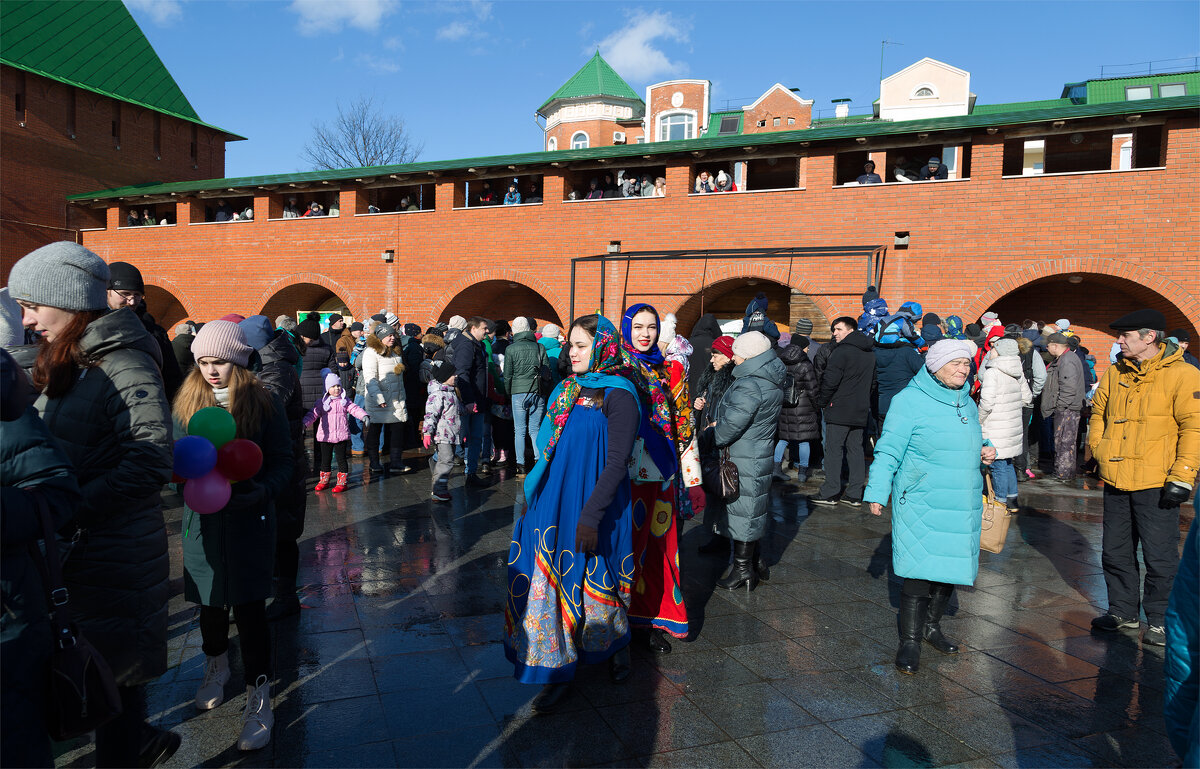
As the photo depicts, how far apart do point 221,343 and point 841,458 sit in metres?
6.85

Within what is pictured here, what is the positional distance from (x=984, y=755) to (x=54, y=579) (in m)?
3.58

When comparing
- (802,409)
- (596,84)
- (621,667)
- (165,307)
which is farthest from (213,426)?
(596,84)

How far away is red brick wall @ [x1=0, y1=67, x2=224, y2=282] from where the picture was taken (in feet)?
71.7

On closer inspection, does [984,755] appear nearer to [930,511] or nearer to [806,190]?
[930,511]

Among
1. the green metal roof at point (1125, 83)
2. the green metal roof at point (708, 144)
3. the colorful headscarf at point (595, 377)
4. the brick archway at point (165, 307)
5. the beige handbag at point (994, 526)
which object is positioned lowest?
the beige handbag at point (994, 526)

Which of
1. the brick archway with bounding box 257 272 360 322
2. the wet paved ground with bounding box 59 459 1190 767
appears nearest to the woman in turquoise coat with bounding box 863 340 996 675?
the wet paved ground with bounding box 59 459 1190 767

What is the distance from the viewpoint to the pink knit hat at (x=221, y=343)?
3086mm

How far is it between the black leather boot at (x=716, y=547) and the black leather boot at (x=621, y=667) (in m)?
2.39

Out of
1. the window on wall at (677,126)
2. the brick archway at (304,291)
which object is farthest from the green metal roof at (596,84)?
the brick archway at (304,291)

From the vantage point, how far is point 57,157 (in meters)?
23.2

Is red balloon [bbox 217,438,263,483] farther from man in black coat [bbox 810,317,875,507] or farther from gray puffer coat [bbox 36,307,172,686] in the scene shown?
man in black coat [bbox 810,317,875,507]

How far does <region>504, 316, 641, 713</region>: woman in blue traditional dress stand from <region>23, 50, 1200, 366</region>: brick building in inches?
493

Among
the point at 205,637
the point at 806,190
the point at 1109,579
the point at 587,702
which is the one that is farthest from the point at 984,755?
the point at 806,190

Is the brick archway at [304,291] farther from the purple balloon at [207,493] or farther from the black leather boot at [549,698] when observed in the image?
the black leather boot at [549,698]
